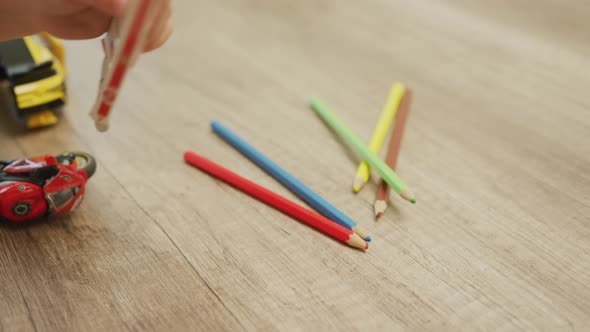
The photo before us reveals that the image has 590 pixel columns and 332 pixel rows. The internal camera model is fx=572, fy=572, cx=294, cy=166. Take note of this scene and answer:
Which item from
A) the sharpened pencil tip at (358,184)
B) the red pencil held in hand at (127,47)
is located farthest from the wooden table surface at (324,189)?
the red pencil held in hand at (127,47)

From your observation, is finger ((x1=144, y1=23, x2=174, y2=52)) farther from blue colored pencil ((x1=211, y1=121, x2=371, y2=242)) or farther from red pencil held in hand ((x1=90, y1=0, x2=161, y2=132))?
blue colored pencil ((x1=211, y1=121, x2=371, y2=242))

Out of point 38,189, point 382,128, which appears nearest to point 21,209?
point 38,189

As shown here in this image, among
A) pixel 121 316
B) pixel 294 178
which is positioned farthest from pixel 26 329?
pixel 294 178

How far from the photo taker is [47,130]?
0.67 metres

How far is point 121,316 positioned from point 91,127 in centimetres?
30

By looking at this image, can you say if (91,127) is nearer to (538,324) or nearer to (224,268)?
(224,268)

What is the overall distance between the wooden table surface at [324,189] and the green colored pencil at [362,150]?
0.02 meters

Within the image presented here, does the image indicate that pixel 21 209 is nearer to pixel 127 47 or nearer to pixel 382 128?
pixel 127 47

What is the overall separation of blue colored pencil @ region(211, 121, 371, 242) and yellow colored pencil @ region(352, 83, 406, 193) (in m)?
0.05

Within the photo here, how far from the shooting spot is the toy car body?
25.5 inches

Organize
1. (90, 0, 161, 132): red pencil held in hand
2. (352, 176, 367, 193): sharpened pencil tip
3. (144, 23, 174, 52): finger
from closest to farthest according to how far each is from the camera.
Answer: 1. (90, 0, 161, 132): red pencil held in hand
2. (144, 23, 174, 52): finger
3. (352, 176, 367, 193): sharpened pencil tip

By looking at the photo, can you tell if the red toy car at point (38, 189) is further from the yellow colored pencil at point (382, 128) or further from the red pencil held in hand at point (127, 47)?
the yellow colored pencil at point (382, 128)

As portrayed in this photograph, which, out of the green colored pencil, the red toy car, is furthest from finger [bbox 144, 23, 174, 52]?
the green colored pencil

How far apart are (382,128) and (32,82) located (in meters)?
0.41
